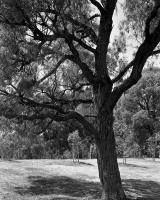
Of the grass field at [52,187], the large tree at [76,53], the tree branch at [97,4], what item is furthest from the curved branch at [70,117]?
the tree branch at [97,4]

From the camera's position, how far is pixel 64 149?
50.6 meters

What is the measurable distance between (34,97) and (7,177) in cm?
417

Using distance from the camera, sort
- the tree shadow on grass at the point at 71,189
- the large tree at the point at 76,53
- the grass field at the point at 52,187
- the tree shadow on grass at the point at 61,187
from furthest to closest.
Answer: the tree shadow on grass at the point at 61,187
the tree shadow on grass at the point at 71,189
the grass field at the point at 52,187
the large tree at the point at 76,53

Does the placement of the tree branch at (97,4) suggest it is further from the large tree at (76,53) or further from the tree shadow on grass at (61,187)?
the tree shadow on grass at (61,187)

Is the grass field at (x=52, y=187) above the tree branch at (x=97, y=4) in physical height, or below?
below

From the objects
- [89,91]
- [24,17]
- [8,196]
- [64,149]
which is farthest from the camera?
[64,149]

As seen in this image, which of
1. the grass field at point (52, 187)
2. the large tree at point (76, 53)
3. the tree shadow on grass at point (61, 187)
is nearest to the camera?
the large tree at point (76, 53)

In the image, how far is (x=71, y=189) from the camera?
1448 cm

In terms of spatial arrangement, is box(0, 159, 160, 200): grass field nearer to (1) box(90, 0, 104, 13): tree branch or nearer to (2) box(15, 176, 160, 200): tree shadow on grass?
(2) box(15, 176, 160, 200): tree shadow on grass

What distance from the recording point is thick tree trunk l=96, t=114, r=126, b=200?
1059cm

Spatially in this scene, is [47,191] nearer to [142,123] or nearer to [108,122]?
[108,122]

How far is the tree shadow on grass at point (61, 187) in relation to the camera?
43.5ft

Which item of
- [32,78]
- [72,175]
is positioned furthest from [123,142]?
[32,78]

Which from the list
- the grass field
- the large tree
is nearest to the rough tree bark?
the large tree
